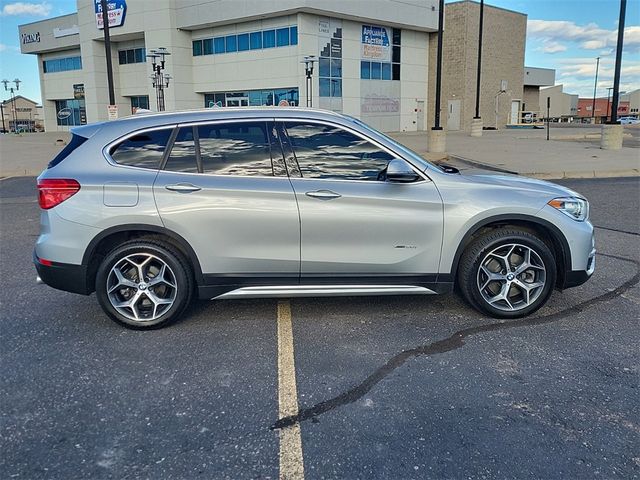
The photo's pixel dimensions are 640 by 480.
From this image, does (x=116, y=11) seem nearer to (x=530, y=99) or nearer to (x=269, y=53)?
(x=269, y=53)

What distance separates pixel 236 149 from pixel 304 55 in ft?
123

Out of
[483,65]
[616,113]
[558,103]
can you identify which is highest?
[483,65]

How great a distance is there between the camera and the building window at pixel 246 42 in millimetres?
39906

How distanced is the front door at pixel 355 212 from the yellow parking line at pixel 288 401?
48 cm

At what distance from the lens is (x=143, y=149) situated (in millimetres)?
4129

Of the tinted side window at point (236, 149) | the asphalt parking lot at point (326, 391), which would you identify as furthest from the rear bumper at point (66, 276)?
the tinted side window at point (236, 149)

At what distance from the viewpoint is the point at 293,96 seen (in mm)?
41000

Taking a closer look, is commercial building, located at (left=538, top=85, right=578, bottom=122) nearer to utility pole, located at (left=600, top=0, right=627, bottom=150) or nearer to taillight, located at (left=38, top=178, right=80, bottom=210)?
utility pole, located at (left=600, top=0, right=627, bottom=150)

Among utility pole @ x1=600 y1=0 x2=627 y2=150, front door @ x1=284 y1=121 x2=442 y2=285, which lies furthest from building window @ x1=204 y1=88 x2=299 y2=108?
front door @ x1=284 y1=121 x2=442 y2=285

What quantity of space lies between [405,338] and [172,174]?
222cm

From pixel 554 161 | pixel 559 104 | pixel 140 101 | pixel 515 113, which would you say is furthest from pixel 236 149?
pixel 559 104

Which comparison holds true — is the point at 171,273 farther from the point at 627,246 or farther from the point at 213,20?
the point at 213,20

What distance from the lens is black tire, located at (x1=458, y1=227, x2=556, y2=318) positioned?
4203 mm

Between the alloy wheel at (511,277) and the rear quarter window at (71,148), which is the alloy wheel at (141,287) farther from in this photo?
the alloy wheel at (511,277)
